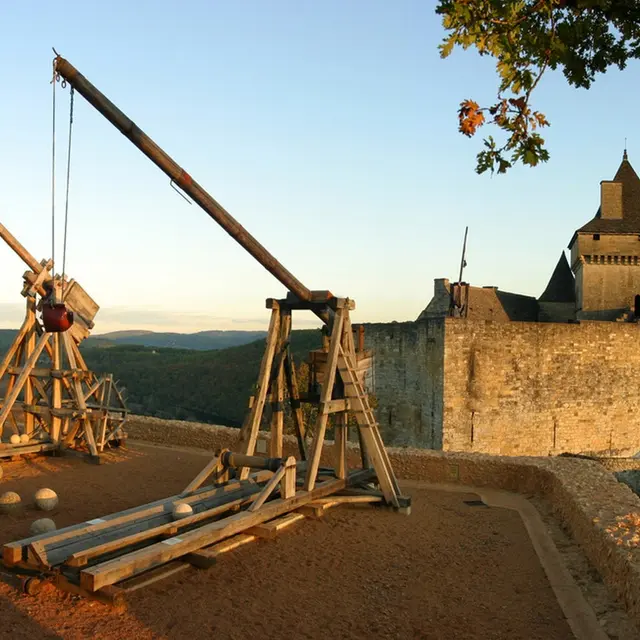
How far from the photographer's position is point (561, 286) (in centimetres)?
3481

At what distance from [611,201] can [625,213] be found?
0.84 meters

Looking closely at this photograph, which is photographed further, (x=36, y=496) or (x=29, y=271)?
(x=29, y=271)

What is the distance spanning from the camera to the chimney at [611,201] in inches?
1215

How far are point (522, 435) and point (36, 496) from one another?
1633 cm

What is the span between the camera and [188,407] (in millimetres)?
42688

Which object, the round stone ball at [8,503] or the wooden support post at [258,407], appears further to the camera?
the wooden support post at [258,407]

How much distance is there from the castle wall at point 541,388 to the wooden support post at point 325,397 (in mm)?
12440

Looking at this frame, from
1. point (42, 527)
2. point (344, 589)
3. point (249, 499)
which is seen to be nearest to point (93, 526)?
point (42, 527)

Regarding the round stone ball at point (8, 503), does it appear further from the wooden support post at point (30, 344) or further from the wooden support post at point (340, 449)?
the wooden support post at point (30, 344)

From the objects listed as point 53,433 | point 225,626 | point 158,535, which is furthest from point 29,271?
point 225,626

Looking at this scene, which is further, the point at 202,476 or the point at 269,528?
the point at 202,476

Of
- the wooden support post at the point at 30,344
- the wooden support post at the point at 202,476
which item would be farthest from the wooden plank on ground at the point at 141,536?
the wooden support post at the point at 30,344

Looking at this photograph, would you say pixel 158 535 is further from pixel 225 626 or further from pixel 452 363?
pixel 452 363

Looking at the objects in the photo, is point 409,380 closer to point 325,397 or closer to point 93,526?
point 325,397
